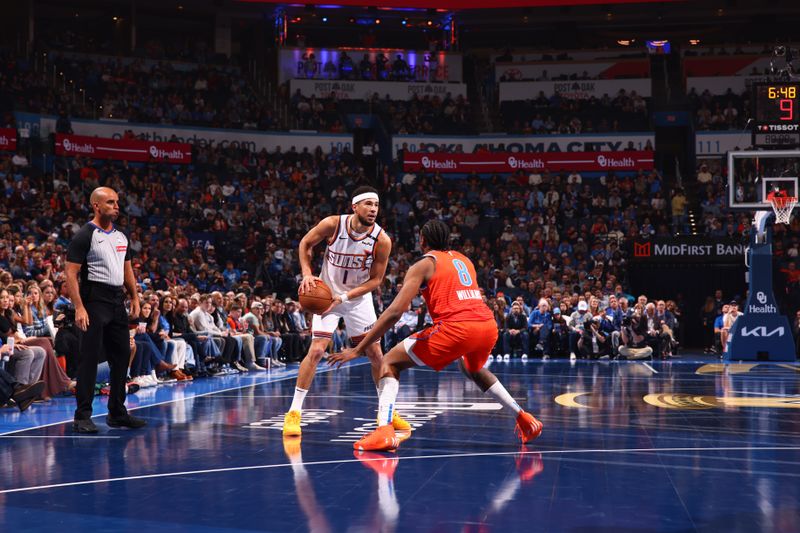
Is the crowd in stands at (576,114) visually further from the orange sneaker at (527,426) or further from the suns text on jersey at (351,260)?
the orange sneaker at (527,426)

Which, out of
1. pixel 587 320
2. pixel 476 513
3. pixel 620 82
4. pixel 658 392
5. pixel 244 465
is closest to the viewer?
pixel 476 513

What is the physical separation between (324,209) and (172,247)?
6.01 metres

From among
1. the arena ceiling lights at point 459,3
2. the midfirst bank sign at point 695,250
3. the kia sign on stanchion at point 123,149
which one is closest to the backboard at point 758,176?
the midfirst bank sign at point 695,250

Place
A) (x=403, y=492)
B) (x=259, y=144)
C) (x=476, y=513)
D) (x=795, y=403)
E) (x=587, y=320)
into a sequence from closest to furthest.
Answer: (x=476, y=513) < (x=403, y=492) < (x=795, y=403) < (x=587, y=320) < (x=259, y=144)

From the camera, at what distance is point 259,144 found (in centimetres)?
3028

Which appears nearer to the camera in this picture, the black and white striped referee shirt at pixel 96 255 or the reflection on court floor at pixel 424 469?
the reflection on court floor at pixel 424 469

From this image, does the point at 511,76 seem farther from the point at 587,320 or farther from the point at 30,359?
the point at 30,359

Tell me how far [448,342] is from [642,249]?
1701 centimetres

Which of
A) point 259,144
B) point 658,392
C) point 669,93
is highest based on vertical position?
point 669,93

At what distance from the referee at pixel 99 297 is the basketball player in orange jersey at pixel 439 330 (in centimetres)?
233

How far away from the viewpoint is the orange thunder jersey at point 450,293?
6602mm

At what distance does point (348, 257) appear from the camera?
756cm

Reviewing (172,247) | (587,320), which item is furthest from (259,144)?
(587,320)

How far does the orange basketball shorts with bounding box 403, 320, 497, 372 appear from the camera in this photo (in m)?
6.52
